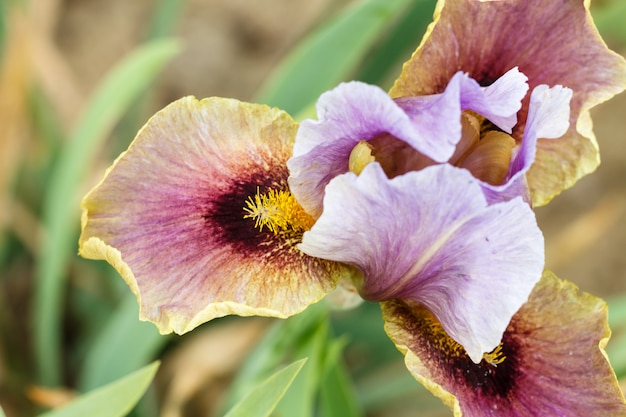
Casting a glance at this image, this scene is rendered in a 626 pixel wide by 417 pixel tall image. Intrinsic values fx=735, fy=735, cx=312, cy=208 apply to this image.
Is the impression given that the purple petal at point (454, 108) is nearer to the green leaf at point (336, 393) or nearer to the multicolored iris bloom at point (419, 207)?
the multicolored iris bloom at point (419, 207)

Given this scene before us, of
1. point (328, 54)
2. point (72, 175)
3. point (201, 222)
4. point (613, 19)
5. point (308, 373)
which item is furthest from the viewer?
point (613, 19)

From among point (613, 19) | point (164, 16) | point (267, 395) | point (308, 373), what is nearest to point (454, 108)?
point (267, 395)

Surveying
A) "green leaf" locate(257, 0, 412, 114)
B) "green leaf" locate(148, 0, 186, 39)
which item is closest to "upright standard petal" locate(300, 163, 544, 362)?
"green leaf" locate(257, 0, 412, 114)

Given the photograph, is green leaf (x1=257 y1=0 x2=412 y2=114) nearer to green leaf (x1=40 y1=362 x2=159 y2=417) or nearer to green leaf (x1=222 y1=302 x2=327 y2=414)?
green leaf (x1=222 y1=302 x2=327 y2=414)

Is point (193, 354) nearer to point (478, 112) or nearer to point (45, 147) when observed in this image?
point (45, 147)

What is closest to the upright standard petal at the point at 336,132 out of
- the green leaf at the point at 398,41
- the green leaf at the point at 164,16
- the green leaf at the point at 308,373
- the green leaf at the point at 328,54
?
Answer: the green leaf at the point at 308,373

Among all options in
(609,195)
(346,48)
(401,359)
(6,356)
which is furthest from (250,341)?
(609,195)

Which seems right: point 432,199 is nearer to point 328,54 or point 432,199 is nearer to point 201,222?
point 201,222
